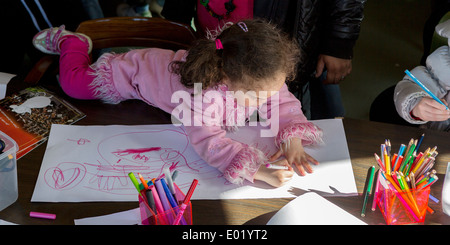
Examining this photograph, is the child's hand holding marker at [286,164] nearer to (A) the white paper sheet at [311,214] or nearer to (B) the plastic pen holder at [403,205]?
(A) the white paper sheet at [311,214]

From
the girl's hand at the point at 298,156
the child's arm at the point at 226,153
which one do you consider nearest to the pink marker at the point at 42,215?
the child's arm at the point at 226,153

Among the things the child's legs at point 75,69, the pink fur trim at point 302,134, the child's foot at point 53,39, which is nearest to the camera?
the pink fur trim at point 302,134

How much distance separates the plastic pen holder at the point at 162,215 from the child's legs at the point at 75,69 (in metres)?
0.47

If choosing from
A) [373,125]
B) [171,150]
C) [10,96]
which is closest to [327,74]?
[373,125]

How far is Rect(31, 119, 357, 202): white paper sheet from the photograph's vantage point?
0.99m

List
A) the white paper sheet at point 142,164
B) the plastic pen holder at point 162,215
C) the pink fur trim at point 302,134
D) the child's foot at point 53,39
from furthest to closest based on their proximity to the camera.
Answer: the child's foot at point 53,39
the pink fur trim at point 302,134
the white paper sheet at point 142,164
the plastic pen holder at point 162,215

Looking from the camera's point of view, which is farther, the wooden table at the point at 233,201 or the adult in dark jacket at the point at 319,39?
the adult in dark jacket at the point at 319,39

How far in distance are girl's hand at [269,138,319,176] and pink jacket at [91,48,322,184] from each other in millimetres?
19

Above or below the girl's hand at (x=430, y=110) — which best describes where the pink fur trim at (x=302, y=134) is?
below

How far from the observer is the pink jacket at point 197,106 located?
3.39ft

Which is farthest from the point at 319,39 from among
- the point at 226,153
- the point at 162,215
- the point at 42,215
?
the point at 42,215

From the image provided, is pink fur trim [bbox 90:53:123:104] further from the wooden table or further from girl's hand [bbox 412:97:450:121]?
girl's hand [bbox 412:97:450:121]

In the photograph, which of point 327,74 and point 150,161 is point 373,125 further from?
point 150,161

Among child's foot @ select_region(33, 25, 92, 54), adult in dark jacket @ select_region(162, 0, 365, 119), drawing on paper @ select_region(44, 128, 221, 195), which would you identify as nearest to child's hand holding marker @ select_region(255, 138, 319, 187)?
drawing on paper @ select_region(44, 128, 221, 195)
